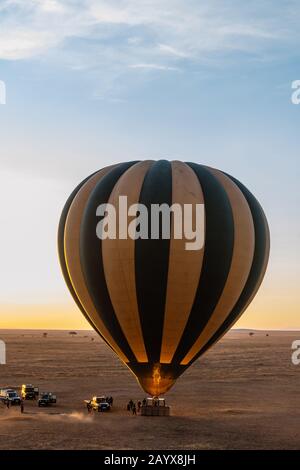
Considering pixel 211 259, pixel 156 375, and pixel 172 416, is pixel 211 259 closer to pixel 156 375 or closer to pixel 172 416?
pixel 156 375

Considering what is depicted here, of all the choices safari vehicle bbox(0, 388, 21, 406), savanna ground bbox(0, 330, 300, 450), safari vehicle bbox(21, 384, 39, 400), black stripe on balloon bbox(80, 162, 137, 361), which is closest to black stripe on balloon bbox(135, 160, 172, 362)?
black stripe on balloon bbox(80, 162, 137, 361)

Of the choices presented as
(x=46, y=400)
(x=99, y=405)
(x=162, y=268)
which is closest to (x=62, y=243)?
(x=162, y=268)

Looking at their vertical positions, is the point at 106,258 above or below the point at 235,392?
above

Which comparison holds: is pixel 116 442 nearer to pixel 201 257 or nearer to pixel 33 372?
pixel 201 257

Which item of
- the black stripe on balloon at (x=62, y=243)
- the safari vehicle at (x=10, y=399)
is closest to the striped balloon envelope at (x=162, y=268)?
the black stripe on balloon at (x=62, y=243)

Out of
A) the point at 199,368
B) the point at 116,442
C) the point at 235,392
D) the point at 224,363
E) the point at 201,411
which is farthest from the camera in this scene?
the point at 224,363
